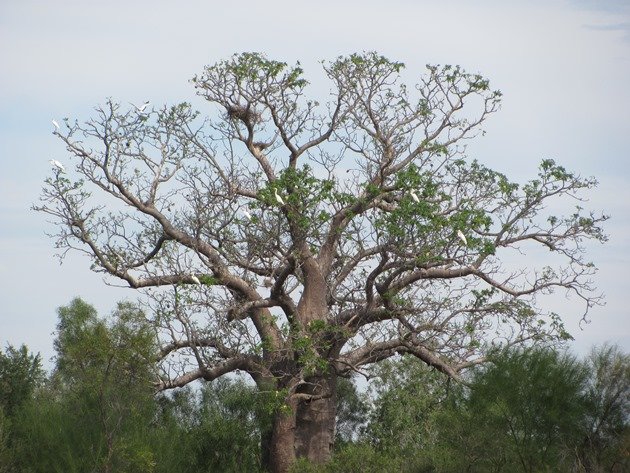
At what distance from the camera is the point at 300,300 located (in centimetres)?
2330

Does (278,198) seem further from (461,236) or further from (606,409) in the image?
(606,409)

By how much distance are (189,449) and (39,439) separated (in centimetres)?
274

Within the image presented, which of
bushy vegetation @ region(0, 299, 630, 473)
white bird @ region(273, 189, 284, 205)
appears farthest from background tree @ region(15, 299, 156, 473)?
white bird @ region(273, 189, 284, 205)

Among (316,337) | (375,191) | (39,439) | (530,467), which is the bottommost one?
(530,467)

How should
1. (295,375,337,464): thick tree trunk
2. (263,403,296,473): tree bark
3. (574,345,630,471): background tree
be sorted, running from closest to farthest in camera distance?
(574,345,630,471): background tree → (263,403,296,473): tree bark → (295,375,337,464): thick tree trunk

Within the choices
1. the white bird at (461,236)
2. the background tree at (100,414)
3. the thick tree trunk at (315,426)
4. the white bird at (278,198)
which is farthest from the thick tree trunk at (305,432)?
the white bird at (461,236)

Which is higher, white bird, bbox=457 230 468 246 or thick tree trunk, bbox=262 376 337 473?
white bird, bbox=457 230 468 246

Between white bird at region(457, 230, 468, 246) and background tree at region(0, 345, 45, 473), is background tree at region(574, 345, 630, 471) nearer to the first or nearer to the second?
white bird at region(457, 230, 468, 246)

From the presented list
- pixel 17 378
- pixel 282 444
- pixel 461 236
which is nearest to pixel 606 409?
pixel 461 236

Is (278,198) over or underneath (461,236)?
over

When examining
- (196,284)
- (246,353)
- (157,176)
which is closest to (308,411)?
(246,353)

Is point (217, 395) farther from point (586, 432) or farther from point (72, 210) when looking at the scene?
point (586, 432)

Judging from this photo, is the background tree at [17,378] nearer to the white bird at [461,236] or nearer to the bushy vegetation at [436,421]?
the bushy vegetation at [436,421]

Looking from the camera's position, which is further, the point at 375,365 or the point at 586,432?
the point at 375,365
